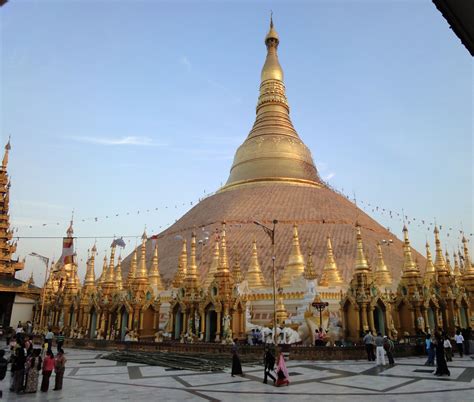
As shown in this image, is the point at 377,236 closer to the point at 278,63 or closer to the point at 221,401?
the point at 278,63

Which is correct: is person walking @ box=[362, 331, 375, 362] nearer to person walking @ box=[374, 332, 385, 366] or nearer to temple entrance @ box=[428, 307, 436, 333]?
person walking @ box=[374, 332, 385, 366]

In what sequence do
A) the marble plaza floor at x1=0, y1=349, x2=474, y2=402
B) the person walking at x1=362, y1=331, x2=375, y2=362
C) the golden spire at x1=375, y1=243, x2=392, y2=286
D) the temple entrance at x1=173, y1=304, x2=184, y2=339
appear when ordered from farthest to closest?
the golden spire at x1=375, y1=243, x2=392, y2=286
the temple entrance at x1=173, y1=304, x2=184, y2=339
the person walking at x1=362, y1=331, x2=375, y2=362
the marble plaza floor at x1=0, y1=349, x2=474, y2=402

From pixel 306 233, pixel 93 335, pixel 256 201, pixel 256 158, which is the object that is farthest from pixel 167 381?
pixel 256 158

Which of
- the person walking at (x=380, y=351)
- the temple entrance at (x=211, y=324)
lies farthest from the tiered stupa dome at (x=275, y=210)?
the person walking at (x=380, y=351)

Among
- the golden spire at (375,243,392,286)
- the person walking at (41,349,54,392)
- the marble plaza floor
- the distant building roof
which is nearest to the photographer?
the distant building roof

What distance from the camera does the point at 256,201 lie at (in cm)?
4266

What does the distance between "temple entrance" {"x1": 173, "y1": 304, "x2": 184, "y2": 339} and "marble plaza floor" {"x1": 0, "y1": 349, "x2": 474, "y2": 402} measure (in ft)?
28.5

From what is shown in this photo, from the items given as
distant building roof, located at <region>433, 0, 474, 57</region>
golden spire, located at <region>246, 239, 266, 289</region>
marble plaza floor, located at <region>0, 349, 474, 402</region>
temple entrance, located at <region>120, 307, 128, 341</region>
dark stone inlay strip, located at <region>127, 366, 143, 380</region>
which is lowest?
dark stone inlay strip, located at <region>127, 366, 143, 380</region>

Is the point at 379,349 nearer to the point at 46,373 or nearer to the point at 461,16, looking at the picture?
the point at 46,373

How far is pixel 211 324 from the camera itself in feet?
73.4

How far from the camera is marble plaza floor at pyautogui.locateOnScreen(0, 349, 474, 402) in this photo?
30.1ft

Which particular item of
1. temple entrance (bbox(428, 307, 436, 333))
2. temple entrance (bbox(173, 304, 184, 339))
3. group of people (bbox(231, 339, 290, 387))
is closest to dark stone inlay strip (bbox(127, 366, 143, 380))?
group of people (bbox(231, 339, 290, 387))

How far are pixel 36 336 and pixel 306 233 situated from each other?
23.1 metres

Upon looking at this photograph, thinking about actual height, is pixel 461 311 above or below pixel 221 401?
above
